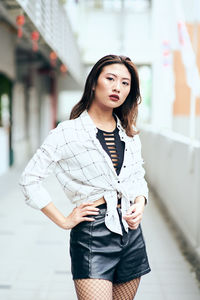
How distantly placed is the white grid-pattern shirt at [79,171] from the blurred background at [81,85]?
1.30ft

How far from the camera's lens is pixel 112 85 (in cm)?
159

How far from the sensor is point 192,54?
15.0ft

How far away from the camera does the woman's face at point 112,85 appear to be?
1.59 meters

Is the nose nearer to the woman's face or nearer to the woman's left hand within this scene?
the woman's face

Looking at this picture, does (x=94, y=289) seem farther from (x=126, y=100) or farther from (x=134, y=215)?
(x=126, y=100)

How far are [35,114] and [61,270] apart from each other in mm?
10858

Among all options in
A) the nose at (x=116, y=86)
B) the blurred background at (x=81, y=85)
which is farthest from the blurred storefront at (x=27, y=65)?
the nose at (x=116, y=86)

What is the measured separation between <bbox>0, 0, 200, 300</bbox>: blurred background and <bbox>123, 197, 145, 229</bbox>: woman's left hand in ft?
1.70

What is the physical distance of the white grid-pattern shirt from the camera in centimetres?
154

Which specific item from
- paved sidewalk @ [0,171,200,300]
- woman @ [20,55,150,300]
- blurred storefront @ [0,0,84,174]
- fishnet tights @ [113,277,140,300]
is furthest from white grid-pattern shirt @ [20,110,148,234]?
blurred storefront @ [0,0,84,174]

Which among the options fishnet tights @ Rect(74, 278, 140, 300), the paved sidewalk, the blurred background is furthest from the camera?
the blurred background

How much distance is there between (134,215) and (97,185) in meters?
0.18

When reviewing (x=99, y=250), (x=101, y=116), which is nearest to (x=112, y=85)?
(x=101, y=116)

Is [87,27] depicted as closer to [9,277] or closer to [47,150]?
[9,277]
